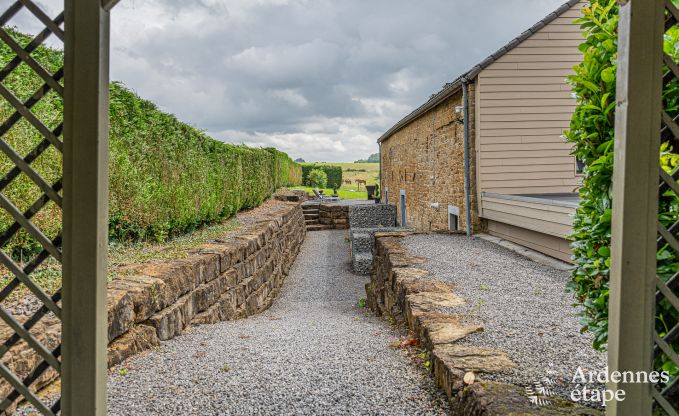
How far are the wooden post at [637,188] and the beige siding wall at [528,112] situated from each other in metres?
8.04

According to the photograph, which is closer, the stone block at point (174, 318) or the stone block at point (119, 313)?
the stone block at point (119, 313)

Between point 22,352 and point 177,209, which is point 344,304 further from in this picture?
point 22,352

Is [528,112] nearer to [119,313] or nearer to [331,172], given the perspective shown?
[119,313]

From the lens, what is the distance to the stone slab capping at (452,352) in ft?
7.66

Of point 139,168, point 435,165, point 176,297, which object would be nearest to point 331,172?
point 435,165

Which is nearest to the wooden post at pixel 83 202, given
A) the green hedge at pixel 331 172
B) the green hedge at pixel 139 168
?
the green hedge at pixel 139 168

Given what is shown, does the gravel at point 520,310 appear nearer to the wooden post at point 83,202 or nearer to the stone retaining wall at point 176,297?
the wooden post at point 83,202

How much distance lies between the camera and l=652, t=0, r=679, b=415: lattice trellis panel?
1742 mm

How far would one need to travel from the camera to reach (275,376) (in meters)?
3.42

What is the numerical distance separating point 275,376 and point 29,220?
219cm

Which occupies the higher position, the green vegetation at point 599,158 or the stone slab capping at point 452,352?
the green vegetation at point 599,158

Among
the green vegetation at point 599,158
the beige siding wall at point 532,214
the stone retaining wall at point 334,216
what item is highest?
the green vegetation at point 599,158

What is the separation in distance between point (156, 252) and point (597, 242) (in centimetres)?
547

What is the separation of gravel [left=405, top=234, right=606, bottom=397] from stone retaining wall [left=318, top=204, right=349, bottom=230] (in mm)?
12835
